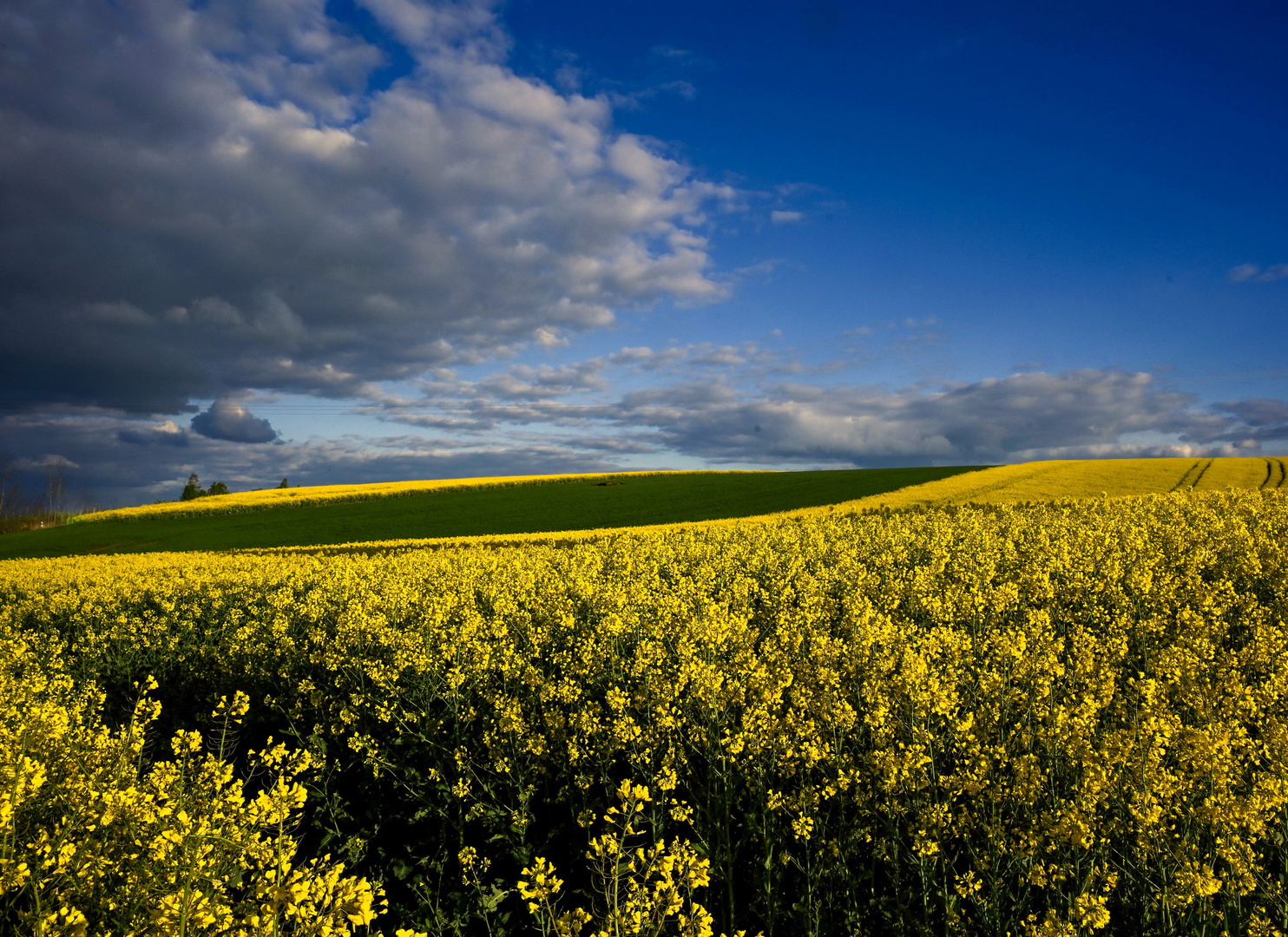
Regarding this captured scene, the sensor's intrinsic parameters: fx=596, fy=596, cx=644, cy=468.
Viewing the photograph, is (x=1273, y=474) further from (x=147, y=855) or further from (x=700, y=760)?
(x=147, y=855)

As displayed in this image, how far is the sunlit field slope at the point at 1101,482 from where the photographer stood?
3130cm

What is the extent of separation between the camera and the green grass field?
39.1 meters

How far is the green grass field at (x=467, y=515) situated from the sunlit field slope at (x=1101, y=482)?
6525 mm

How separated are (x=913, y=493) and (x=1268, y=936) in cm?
3514

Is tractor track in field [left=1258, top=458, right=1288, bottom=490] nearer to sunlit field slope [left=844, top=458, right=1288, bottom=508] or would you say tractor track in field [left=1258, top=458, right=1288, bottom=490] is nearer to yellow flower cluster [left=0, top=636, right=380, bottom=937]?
sunlit field slope [left=844, top=458, right=1288, bottom=508]

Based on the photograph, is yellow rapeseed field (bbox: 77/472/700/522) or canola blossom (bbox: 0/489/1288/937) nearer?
canola blossom (bbox: 0/489/1288/937)

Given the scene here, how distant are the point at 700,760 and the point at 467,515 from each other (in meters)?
40.4

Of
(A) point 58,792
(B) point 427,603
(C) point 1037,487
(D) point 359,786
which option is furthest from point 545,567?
(C) point 1037,487

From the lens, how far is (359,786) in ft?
24.5

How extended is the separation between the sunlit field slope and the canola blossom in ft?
70.0

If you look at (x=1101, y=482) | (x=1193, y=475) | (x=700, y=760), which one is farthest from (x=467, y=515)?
(x=1193, y=475)

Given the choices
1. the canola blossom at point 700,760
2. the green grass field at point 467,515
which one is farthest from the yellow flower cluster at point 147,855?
the green grass field at point 467,515

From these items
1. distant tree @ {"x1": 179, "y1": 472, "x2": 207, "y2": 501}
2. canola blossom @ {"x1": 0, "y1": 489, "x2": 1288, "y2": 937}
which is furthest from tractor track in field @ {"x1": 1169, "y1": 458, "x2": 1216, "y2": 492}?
distant tree @ {"x1": 179, "y1": 472, "x2": 207, "y2": 501}

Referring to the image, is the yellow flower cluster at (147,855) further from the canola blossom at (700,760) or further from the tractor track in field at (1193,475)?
the tractor track in field at (1193,475)
